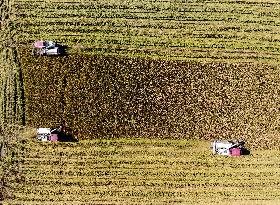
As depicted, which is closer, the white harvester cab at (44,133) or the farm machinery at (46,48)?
the white harvester cab at (44,133)

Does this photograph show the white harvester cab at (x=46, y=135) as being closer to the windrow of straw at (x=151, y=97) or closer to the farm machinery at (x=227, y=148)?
the windrow of straw at (x=151, y=97)

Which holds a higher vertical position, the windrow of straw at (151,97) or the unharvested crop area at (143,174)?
the windrow of straw at (151,97)

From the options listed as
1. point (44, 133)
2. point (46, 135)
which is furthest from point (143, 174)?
point (44, 133)

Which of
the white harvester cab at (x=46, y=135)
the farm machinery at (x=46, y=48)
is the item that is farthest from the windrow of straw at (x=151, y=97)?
the white harvester cab at (x=46, y=135)

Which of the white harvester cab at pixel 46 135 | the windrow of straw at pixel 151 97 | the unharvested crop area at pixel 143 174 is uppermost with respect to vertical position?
the windrow of straw at pixel 151 97

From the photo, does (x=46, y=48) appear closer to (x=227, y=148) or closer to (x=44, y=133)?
(x=44, y=133)

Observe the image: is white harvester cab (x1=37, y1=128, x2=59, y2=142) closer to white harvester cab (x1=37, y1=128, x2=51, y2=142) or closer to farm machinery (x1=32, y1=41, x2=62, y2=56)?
white harvester cab (x1=37, y1=128, x2=51, y2=142)
